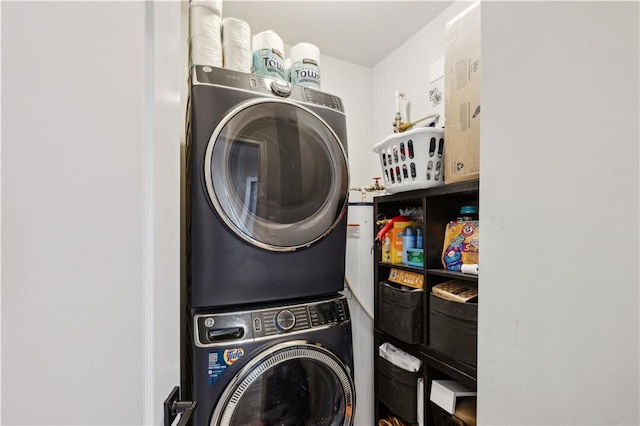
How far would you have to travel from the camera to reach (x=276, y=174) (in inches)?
43.5

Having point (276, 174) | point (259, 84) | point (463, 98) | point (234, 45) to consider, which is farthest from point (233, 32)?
point (463, 98)

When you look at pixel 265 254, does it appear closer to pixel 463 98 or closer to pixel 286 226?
pixel 286 226

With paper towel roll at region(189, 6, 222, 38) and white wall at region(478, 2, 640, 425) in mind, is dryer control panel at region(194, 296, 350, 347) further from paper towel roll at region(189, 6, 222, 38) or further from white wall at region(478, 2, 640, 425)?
paper towel roll at region(189, 6, 222, 38)

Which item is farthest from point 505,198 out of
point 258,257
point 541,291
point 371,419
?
point 371,419

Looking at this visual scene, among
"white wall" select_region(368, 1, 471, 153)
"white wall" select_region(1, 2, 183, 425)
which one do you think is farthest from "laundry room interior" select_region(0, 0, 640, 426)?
"white wall" select_region(368, 1, 471, 153)

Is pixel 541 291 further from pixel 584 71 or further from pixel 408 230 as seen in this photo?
pixel 408 230

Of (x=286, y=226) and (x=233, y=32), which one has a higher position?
(x=233, y=32)

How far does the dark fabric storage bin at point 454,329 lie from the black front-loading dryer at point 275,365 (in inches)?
14.4

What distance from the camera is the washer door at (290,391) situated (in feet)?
3.15

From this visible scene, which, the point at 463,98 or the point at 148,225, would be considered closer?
the point at 148,225

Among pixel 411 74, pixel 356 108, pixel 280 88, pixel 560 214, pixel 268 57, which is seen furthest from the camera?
pixel 356 108

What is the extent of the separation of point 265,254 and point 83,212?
739 mm

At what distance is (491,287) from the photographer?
0.58m

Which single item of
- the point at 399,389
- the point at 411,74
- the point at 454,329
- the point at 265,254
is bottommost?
the point at 399,389
